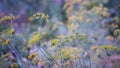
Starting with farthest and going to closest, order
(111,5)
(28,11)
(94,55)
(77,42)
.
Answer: (28,11) < (111,5) < (94,55) < (77,42)

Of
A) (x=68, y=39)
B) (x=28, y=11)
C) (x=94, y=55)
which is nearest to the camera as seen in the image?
(x=68, y=39)

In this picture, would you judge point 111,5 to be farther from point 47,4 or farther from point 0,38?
point 0,38

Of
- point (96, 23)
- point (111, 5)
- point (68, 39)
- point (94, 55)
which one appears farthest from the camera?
point (111, 5)

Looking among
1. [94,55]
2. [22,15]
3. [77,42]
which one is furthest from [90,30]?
[22,15]

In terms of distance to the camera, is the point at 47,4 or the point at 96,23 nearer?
the point at 96,23

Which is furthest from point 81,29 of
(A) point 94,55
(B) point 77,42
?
(B) point 77,42

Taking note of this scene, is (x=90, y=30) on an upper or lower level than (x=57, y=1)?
lower

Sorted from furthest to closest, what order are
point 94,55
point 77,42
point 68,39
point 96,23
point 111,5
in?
point 111,5 < point 96,23 < point 94,55 < point 77,42 < point 68,39

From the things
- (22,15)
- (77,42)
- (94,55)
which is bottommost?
(94,55)

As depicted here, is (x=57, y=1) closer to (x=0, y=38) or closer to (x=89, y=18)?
(x=89, y=18)
